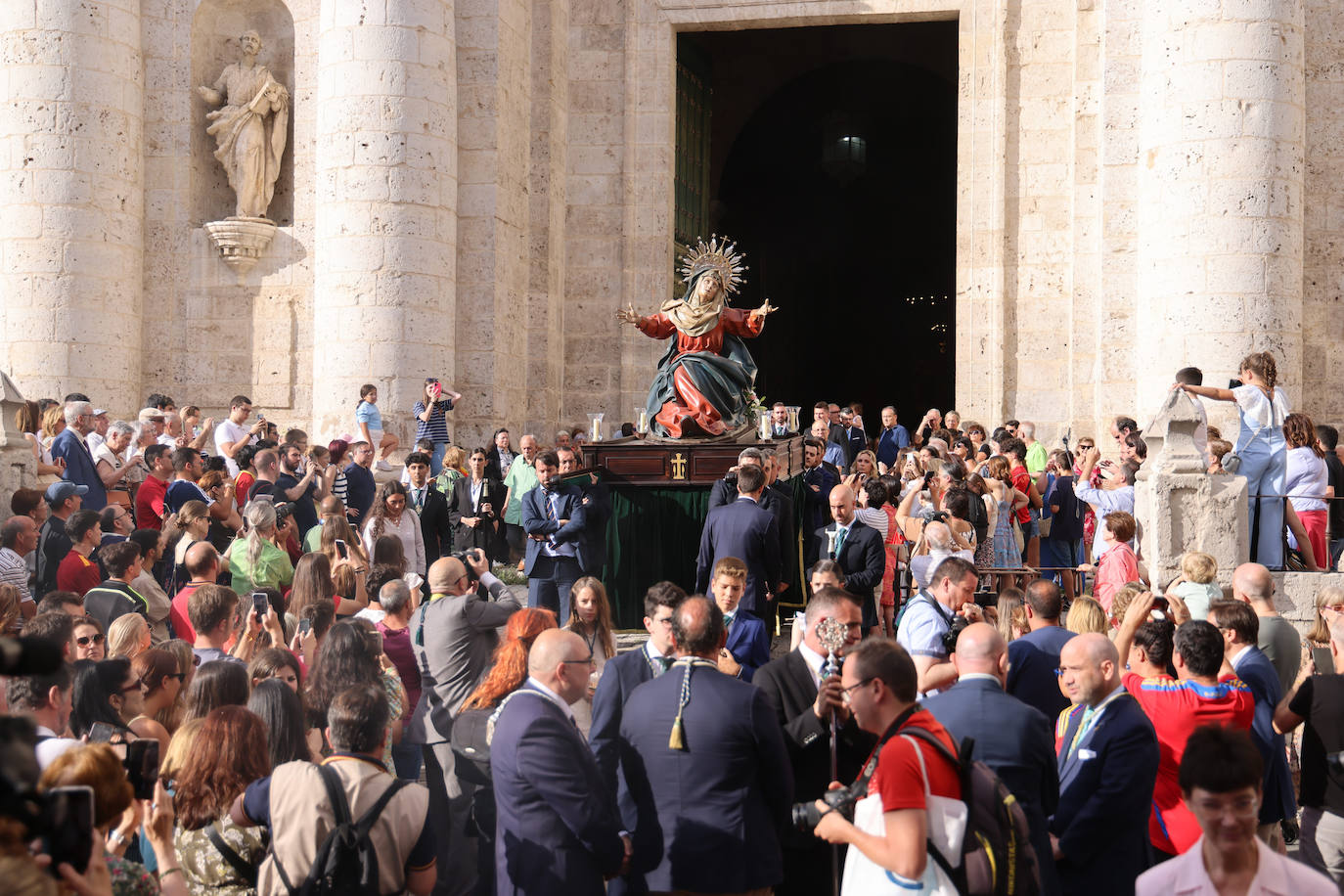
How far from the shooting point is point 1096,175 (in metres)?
14.8

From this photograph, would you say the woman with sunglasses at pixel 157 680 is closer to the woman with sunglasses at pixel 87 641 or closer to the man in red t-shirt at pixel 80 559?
the woman with sunglasses at pixel 87 641

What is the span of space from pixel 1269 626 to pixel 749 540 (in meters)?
3.25

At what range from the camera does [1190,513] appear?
9383mm

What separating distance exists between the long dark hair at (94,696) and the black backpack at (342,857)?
3.58ft

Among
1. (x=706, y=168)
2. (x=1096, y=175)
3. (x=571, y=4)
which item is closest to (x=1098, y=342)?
(x=1096, y=175)

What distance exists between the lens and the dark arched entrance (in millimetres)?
23484

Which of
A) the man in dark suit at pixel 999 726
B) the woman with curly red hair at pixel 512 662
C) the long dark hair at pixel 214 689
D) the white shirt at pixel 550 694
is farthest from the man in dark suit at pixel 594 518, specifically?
the man in dark suit at pixel 999 726

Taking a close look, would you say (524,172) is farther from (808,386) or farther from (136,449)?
(808,386)

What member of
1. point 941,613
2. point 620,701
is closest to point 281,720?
point 620,701

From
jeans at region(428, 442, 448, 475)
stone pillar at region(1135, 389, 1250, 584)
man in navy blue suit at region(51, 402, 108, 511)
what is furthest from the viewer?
jeans at region(428, 442, 448, 475)

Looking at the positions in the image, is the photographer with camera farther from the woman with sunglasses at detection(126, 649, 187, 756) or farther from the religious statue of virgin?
the religious statue of virgin

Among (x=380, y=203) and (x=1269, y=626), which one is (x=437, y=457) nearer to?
(x=380, y=203)

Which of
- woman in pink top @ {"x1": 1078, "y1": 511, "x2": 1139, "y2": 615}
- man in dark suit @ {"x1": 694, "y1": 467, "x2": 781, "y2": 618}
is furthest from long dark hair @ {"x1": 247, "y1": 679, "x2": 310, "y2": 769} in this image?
woman in pink top @ {"x1": 1078, "y1": 511, "x2": 1139, "y2": 615}

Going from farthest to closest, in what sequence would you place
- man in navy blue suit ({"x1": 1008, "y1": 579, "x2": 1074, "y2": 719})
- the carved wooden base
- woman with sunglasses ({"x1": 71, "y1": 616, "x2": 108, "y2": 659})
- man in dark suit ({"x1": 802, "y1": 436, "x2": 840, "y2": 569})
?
the carved wooden base
man in dark suit ({"x1": 802, "y1": 436, "x2": 840, "y2": 569})
man in navy blue suit ({"x1": 1008, "y1": 579, "x2": 1074, "y2": 719})
woman with sunglasses ({"x1": 71, "y1": 616, "x2": 108, "y2": 659})
